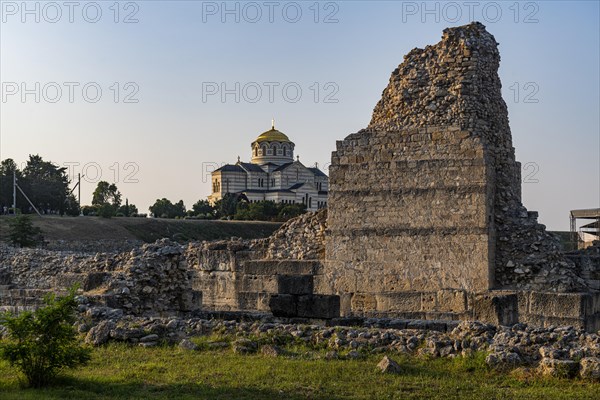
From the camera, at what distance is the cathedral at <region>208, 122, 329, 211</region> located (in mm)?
118881

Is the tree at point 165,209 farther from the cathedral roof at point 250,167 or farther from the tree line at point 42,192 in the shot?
the cathedral roof at point 250,167

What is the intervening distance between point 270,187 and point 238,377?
114m

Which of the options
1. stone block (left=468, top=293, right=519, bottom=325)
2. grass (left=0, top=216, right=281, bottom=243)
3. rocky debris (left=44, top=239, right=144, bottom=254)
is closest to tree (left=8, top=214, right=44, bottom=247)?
rocky debris (left=44, top=239, right=144, bottom=254)

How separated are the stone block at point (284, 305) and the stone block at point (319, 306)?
0.34ft

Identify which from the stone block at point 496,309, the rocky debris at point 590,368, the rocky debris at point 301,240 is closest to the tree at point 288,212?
the rocky debris at point 301,240

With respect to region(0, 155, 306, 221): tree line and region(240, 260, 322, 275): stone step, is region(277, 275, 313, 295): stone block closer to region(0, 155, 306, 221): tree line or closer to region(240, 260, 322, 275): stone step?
region(240, 260, 322, 275): stone step

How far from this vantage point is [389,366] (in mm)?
9539

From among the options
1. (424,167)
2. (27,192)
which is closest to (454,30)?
(424,167)

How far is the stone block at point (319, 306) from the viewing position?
13.7 m

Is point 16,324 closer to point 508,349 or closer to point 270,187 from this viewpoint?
point 508,349

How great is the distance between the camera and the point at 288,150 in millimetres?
129875

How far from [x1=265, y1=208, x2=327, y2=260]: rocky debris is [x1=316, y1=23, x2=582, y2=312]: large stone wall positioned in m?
0.84

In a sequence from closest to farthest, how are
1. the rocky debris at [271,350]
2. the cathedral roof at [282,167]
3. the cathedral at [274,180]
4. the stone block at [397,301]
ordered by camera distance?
1. the rocky debris at [271,350]
2. the stone block at [397,301]
3. the cathedral at [274,180]
4. the cathedral roof at [282,167]

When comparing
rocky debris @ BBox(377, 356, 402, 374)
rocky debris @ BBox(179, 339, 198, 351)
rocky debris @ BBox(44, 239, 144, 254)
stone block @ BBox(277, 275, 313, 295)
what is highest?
rocky debris @ BBox(44, 239, 144, 254)
